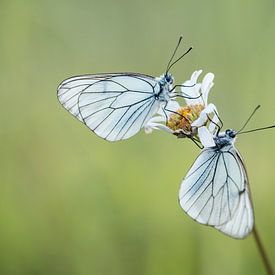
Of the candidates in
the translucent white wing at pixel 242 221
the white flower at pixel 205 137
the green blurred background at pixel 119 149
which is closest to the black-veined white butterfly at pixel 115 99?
the white flower at pixel 205 137

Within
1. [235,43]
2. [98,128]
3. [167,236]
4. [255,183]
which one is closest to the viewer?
[98,128]

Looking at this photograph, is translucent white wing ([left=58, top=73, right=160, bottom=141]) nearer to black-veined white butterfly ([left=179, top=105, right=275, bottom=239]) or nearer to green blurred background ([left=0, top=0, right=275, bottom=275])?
black-veined white butterfly ([left=179, top=105, right=275, bottom=239])

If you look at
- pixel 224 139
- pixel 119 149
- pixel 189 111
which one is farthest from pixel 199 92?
pixel 119 149

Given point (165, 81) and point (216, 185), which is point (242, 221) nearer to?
point (216, 185)

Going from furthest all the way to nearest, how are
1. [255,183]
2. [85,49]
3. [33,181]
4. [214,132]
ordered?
[85,49] → [33,181] → [255,183] → [214,132]

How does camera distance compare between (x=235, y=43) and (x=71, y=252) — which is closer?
(x=71, y=252)

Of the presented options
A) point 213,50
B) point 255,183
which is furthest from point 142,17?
point 255,183

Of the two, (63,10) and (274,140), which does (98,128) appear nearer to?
(274,140)
